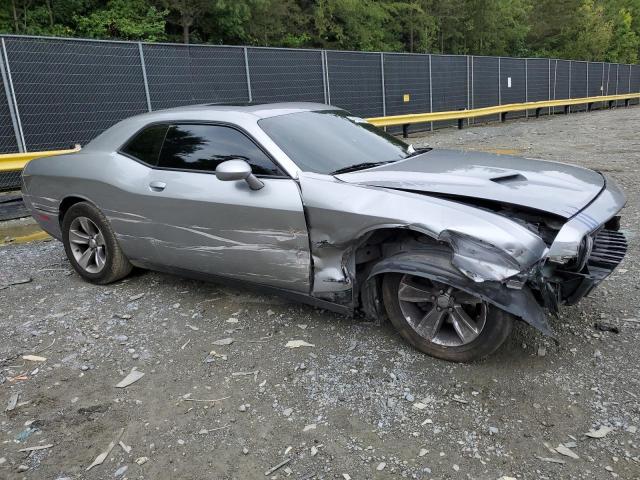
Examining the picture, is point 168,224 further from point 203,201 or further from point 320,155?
point 320,155

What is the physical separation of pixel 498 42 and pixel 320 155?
37945mm

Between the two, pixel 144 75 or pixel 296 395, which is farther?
pixel 144 75

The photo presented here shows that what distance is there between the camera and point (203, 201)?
3771 millimetres

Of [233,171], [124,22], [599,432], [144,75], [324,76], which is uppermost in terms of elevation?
[124,22]

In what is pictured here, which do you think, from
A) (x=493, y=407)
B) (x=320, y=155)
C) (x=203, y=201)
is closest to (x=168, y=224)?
(x=203, y=201)

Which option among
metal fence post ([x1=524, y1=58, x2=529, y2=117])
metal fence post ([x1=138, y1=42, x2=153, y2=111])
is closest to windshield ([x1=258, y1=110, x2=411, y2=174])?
metal fence post ([x1=138, y1=42, x2=153, y2=111])

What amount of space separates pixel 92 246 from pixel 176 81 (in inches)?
276

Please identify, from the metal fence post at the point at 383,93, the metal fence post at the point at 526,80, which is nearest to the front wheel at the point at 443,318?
the metal fence post at the point at 383,93

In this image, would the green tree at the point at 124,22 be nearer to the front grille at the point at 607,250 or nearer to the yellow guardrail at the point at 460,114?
the yellow guardrail at the point at 460,114

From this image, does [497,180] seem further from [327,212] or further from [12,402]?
[12,402]

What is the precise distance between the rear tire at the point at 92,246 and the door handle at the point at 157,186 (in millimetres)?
658

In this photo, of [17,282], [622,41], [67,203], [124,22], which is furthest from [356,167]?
[622,41]

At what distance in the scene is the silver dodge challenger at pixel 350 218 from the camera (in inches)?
114

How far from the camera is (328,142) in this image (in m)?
3.87
